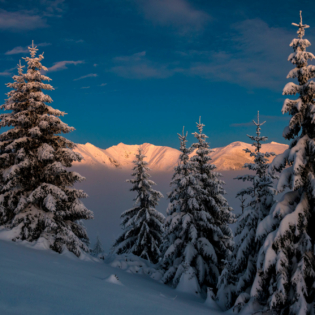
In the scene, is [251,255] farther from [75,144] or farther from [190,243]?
[75,144]

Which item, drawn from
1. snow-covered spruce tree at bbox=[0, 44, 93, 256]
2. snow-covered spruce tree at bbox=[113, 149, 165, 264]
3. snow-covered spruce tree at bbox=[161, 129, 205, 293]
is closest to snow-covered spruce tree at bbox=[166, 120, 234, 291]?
snow-covered spruce tree at bbox=[161, 129, 205, 293]

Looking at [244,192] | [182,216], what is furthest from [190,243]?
[244,192]

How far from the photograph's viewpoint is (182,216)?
17000mm

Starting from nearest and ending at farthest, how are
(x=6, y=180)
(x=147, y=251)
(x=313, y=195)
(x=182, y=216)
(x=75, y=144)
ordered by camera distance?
(x=313, y=195) → (x=6, y=180) → (x=75, y=144) → (x=182, y=216) → (x=147, y=251)

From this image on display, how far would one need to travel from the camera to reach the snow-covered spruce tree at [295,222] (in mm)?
7973

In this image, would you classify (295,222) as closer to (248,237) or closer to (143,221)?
(248,237)

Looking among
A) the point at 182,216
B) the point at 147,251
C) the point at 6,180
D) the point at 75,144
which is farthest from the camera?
the point at 147,251

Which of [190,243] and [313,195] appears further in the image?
[190,243]

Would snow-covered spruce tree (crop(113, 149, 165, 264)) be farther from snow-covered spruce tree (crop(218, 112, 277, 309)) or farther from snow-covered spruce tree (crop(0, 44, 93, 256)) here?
snow-covered spruce tree (crop(218, 112, 277, 309))

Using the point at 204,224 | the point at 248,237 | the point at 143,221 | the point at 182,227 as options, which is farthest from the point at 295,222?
the point at 143,221

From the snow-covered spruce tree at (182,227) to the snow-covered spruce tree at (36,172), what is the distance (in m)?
5.78

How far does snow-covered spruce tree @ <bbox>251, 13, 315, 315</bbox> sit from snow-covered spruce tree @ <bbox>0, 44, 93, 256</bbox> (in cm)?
947

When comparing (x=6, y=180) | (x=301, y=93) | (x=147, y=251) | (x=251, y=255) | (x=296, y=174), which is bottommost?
(x=147, y=251)

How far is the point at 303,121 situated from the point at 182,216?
10.2 m
